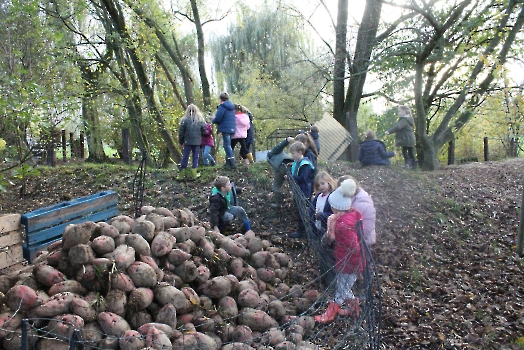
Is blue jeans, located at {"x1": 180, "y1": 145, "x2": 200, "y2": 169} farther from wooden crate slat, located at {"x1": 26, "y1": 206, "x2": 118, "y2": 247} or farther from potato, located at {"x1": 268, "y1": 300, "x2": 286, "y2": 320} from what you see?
potato, located at {"x1": 268, "y1": 300, "x2": 286, "y2": 320}

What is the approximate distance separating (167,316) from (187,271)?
559 millimetres

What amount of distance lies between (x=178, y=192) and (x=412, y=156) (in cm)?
508

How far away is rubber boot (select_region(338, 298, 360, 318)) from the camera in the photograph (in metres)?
4.00

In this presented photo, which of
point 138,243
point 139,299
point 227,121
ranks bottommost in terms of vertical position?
point 139,299

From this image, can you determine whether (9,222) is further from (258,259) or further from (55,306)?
(258,259)

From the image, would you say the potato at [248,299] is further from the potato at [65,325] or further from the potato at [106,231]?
the potato at [65,325]

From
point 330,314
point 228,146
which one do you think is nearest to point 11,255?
point 330,314

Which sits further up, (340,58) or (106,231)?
(340,58)

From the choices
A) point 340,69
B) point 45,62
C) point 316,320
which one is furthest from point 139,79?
point 316,320

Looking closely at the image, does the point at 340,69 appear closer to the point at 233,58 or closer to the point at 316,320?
the point at 316,320

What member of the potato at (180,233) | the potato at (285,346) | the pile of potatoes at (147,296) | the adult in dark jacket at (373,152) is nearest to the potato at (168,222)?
the pile of potatoes at (147,296)

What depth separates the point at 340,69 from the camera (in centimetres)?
1083

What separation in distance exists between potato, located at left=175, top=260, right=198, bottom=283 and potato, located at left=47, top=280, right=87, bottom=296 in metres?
0.78

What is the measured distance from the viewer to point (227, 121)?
329 inches
